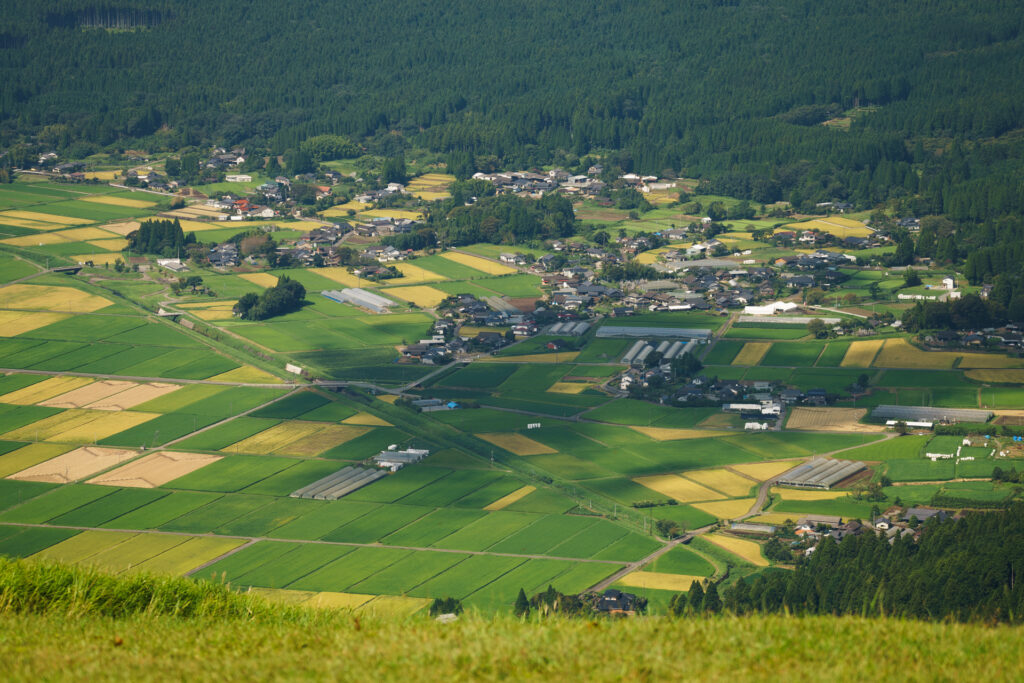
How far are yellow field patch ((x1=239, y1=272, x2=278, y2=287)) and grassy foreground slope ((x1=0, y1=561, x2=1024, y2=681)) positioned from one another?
9802cm

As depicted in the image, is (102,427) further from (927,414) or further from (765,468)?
(927,414)

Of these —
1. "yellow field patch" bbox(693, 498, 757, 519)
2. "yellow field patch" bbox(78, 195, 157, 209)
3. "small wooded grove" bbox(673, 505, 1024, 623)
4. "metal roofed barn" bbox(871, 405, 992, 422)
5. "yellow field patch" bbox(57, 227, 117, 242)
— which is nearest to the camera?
"small wooded grove" bbox(673, 505, 1024, 623)

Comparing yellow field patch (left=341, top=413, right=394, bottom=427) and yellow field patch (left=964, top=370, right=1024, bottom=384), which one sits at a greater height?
yellow field patch (left=964, top=370, right=1024, bottom=384)

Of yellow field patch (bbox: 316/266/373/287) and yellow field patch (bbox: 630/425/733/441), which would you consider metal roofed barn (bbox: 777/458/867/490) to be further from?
yellow field patch (bbox: 316/266/373/287)

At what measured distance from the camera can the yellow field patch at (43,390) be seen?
258ft

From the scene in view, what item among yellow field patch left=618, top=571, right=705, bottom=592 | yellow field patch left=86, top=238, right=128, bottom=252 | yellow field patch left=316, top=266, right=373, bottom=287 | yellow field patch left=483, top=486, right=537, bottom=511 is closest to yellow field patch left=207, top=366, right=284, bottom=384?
yellow field patch left=483, top=486, right=537, bottom=511

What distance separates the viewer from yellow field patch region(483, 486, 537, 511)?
59.8 m

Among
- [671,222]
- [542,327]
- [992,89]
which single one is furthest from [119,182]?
[992,89]

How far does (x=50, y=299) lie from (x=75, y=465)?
40.4 m

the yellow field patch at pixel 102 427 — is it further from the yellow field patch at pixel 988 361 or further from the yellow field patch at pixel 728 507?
the yellow field patch at pixel 988 361

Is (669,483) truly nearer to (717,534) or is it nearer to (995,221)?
(717,534)

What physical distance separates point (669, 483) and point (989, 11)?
508ft

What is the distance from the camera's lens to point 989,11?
190 metres

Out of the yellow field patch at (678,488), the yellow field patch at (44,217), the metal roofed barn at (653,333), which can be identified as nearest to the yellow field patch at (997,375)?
the metal roofed barn at (653,333)
